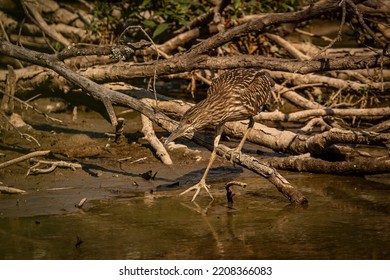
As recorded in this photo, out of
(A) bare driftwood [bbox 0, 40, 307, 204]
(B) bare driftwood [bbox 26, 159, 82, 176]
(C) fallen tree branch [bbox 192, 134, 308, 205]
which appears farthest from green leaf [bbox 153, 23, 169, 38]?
(C) fallen tree branch [bbox 192, 134, 308, 205]

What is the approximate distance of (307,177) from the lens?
323 inches

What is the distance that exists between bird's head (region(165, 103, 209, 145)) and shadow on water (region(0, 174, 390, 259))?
608 millimetres

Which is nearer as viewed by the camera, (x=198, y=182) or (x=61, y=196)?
(x=61, y=196)

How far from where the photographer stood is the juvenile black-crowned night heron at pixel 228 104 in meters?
7.26

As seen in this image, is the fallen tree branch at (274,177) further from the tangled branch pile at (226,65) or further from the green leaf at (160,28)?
the green leaf at (160,28)

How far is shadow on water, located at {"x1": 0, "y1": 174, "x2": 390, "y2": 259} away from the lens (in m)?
5.99

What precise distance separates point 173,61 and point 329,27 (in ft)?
16.9

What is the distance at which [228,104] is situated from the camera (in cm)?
758

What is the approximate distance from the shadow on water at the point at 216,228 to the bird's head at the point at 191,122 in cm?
61

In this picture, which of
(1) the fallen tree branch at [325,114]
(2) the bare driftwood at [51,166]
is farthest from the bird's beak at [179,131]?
(1) the fallen tree branch at [325,114]

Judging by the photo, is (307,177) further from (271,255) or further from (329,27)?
(329,27)

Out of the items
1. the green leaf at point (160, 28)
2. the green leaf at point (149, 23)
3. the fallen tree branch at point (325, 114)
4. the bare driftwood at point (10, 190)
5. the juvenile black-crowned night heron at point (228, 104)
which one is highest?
the green leaf at point (149, 23)
